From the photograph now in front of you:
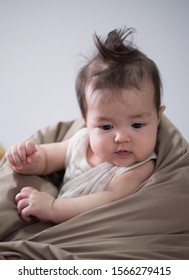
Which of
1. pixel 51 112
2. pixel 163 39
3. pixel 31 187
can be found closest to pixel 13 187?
pixel 31 187

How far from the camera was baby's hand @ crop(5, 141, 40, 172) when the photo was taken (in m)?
0.92

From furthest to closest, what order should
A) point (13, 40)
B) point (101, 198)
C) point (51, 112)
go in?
point (51, 112) < point (13, 40) < point (101, 198)

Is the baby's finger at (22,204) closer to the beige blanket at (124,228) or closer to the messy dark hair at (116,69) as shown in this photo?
the beige blanket at (124,228)

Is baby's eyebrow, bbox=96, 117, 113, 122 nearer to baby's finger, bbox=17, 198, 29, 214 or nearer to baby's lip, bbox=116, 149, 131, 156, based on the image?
baby's lip, bbox=116, 149, 131, 156

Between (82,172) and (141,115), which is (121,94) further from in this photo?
(82,172)

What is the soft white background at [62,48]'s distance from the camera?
114cm

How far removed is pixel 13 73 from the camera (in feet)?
4.41

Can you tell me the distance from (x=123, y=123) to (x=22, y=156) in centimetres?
24

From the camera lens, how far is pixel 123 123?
863mm

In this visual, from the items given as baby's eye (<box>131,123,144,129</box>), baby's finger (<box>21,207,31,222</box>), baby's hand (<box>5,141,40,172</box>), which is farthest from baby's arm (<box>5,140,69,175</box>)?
baby's eye (<box>131,123,144,129</box>)

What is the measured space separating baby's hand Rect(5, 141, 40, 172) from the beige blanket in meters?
0.06

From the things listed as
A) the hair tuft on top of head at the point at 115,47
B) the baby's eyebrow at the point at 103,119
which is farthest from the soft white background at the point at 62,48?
the baby's eyebrow at the point at 103,119
